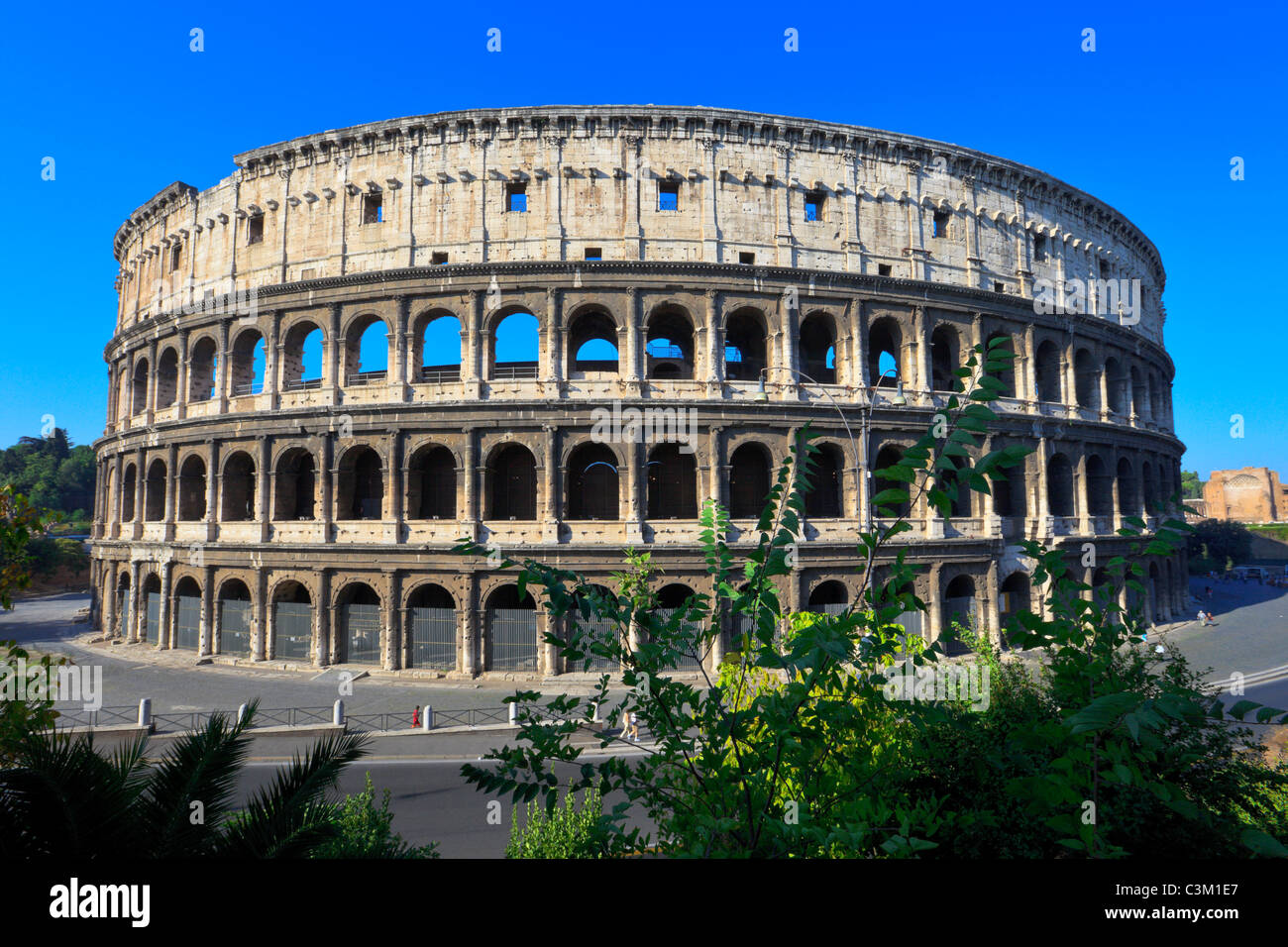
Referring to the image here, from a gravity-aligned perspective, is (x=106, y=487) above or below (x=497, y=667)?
above

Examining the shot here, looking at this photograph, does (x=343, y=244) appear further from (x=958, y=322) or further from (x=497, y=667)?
(x=958, y=322)

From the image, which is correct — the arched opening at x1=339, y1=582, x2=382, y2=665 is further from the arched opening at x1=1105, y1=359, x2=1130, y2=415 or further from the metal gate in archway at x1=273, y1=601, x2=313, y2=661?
the arched opening at x1=1105, y1=359, x2=1130, y2=415

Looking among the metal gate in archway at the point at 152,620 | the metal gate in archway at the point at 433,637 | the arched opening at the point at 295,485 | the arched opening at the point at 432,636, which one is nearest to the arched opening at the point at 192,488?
the metal gate in archway at the point at 152,620

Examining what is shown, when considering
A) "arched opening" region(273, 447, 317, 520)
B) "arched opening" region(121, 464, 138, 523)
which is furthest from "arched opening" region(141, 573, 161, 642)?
"arched opening" region(273, 447, 317, 520)

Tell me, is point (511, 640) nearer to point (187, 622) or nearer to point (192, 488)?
point (187, 622)

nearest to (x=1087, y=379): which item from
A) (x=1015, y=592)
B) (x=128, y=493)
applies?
(x=1015, y=592)

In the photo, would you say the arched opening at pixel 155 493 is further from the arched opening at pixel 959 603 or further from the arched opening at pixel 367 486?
the arched opening at pixel 959 603

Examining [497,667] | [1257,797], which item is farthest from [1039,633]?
[497,667]
